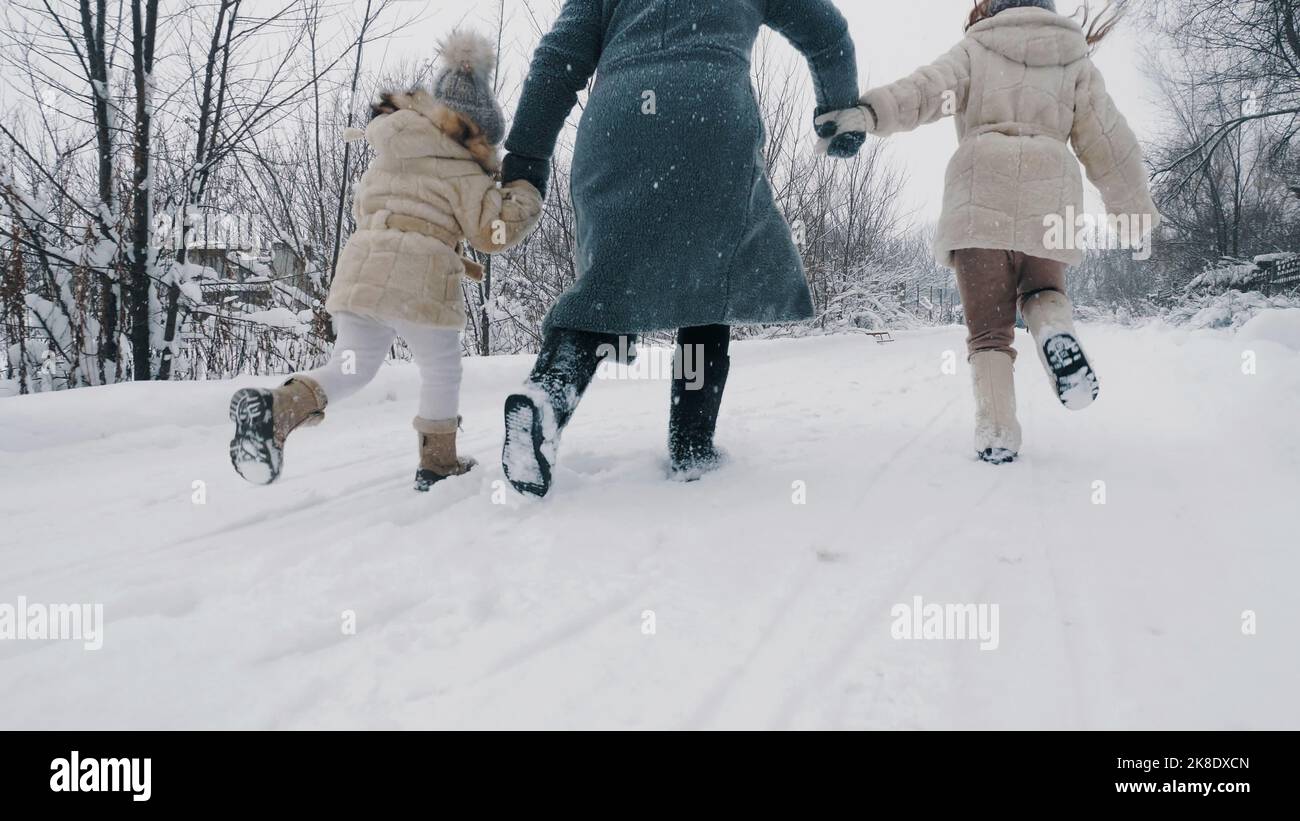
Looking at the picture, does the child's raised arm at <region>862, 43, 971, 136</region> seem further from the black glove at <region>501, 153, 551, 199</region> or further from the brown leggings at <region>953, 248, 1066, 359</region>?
the black glove at <region>501, 153, 551, 199</region>

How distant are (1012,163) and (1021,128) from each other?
0.13 meters

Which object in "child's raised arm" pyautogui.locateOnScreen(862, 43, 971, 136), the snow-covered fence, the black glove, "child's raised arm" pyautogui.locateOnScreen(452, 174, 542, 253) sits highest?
the snow-covered fence

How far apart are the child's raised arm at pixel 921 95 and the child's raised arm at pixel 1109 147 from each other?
0.34 metres

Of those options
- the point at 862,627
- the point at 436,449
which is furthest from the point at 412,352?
the point at 862,627

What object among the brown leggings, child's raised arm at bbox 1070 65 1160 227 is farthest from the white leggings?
child's raised arm at bbox 1070 65 1160 227

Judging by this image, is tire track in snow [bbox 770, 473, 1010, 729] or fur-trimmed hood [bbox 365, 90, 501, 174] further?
fur-trimmed hood [bbox 365, 90, 501, 174]

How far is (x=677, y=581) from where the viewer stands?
110 cm

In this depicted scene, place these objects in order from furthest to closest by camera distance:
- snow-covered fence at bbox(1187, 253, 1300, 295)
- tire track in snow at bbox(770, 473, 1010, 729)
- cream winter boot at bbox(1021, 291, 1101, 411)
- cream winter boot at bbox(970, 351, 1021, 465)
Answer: snow-covered fence at bbox(1187, 253, 1300, 295) < cream winter boot at bbox(970, 351, 1021, 465) < cream winter boot at bbox(1021, 291, 1101, 411) < tire track in snow at bbox(770, 473, 1010, 729)

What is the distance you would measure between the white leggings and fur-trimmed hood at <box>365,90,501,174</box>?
1.53 feet

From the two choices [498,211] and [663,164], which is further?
[498,211]

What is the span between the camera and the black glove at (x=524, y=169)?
1771 millimetres

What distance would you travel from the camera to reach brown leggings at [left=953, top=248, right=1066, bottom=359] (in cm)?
194

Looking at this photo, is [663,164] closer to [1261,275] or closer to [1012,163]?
[1012,163]
